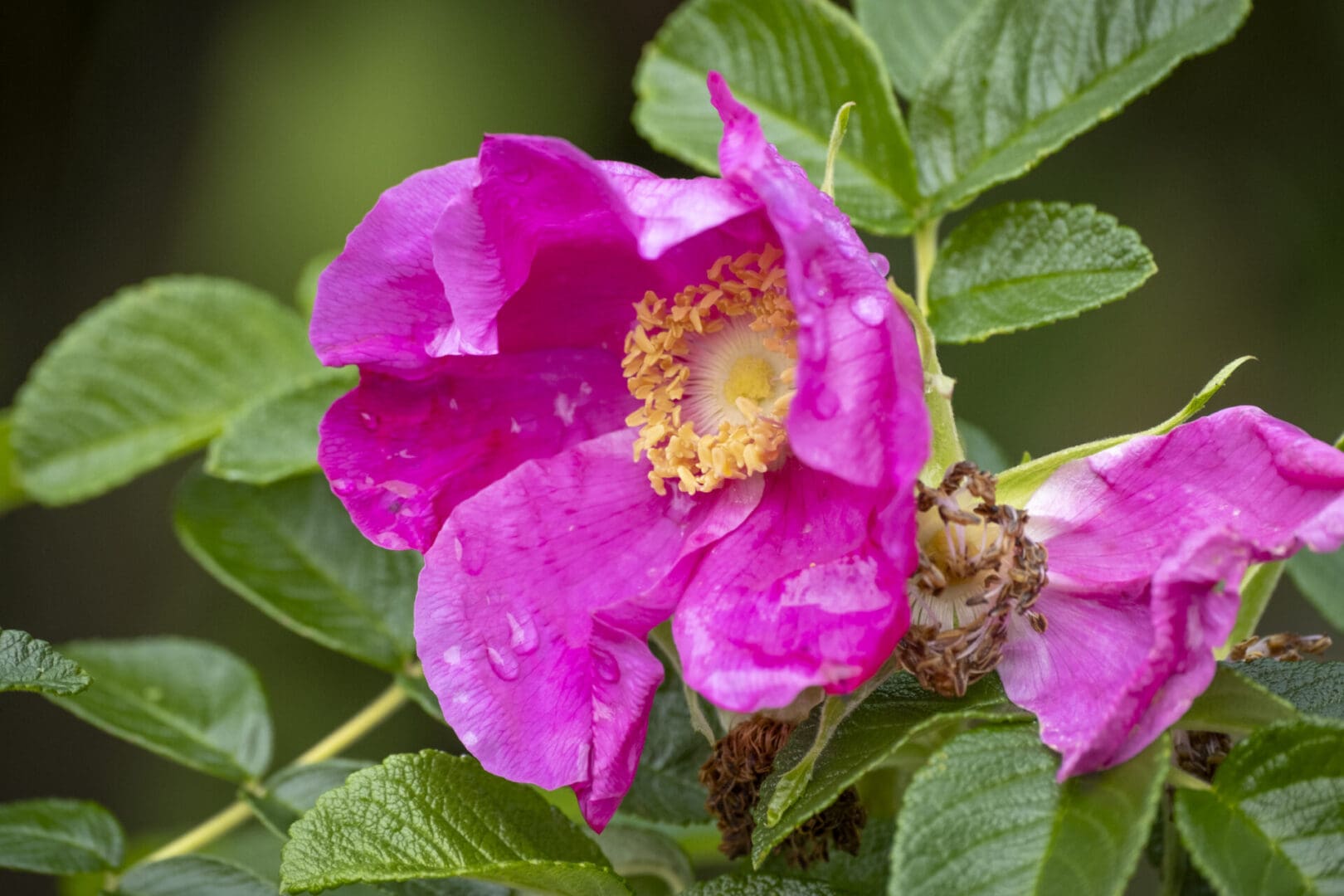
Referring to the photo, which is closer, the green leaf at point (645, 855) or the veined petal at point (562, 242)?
the veined petal at point (562, 242)

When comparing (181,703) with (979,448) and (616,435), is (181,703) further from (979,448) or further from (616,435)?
(979,448)

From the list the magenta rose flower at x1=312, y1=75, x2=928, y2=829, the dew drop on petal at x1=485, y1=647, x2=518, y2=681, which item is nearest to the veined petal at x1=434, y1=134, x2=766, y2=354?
the magenta rose flower at x1=312, y1=75, x2=928, y2=829

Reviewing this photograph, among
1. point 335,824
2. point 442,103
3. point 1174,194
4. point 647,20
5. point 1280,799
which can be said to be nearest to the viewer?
point 1280,799

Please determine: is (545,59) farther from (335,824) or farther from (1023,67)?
(335,824)

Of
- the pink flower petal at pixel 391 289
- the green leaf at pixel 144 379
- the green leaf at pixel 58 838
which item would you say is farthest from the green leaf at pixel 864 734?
the green leaf at pixel 144 379

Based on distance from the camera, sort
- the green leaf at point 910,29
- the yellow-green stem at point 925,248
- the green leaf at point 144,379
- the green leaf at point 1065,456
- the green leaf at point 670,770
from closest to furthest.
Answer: the green leaf at point 1065,456, the green leaf at point 670,770, the yellow-green stem at point 925,248, the green leaf at point 910,29, the green leaf at point 144,379

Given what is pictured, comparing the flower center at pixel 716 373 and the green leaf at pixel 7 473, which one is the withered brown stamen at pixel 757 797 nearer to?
the flower center at pixel 716 373

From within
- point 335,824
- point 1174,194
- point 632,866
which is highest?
point 335,824

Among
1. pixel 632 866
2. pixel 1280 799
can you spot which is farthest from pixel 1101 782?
pixel 632 866
